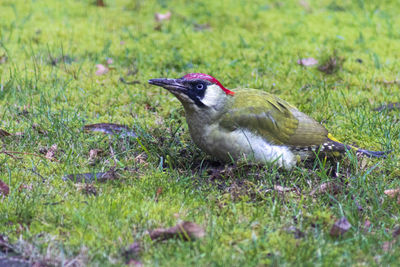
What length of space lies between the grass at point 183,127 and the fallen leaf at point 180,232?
49 millimetres

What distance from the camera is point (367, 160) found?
4242 mm

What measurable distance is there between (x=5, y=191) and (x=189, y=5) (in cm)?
510

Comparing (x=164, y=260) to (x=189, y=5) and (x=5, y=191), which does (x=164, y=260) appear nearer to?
(x=5, y=191)

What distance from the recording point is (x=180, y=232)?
311cm

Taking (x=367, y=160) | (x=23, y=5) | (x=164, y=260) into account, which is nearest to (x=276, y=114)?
(x=367, y=160)

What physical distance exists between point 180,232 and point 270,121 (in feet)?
4.51

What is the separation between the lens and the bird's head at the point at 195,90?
4.08 m

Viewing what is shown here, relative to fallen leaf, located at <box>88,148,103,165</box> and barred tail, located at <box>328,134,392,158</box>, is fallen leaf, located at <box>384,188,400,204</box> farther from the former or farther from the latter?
fallen leaf, located at <box>88,148,103,165</box>

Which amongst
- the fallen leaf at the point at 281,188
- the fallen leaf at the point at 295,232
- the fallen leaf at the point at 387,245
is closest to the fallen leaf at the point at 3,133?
the fallen leaf at the point at 281,188

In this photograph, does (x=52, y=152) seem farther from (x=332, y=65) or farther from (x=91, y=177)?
(x=332, y=65)

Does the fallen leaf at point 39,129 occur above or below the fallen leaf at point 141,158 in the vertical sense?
above

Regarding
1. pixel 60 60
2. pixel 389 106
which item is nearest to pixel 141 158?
pixel 60 60

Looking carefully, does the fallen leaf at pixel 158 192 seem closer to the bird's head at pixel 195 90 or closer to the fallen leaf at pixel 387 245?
the bird's head at pixel 195 90

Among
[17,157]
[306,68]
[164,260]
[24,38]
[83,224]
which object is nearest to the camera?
[164,260]
